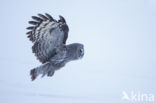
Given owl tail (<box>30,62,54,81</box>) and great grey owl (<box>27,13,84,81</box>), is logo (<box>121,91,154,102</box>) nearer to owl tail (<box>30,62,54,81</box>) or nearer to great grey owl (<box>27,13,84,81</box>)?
great grey owl (<box>27,13,84,81</box>)

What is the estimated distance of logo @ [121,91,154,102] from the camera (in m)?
1.98

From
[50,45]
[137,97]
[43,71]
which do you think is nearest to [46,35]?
[50,45]

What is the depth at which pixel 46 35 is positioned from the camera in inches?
65.4

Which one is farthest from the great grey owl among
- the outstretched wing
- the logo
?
the logo

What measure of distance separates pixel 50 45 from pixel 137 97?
2.07ft

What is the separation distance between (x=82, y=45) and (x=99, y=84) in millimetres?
247

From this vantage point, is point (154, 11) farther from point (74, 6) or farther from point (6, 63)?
point (6, 63)

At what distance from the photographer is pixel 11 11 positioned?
1.78 meters

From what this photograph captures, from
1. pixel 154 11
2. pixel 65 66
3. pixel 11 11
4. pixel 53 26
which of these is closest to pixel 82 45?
pixel 65 66

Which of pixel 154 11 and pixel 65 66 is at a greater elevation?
pixel 154 11

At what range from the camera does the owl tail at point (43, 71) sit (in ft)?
5.74

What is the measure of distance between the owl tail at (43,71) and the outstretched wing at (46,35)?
1.5 inches

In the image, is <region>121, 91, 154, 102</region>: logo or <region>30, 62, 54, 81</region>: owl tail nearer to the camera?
<region>30, 62, 54, 81</region>: owl tail

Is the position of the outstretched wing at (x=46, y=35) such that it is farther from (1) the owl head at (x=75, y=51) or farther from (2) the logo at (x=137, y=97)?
(2) the logo at (x=137, y=97)
